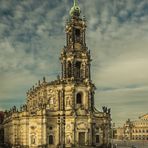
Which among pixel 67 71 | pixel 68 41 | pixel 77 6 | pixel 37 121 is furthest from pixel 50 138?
pixel 77 6

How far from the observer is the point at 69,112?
226 feet

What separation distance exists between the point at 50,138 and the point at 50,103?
6.85 metres

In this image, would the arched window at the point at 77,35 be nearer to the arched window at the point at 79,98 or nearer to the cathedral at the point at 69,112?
the cathedral at the point at 69,112

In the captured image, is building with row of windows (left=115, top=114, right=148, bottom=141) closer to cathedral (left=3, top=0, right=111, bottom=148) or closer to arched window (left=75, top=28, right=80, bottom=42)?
cathedral (left=3, top=0, right=111, bottom=148)

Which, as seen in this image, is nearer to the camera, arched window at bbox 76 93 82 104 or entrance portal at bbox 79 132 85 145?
entrance portal at bbox 79 132 85 145

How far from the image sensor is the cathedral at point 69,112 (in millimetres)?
67750

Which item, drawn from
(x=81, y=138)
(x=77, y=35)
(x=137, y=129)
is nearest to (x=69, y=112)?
(x=81, y=138)

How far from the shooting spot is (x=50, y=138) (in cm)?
6806

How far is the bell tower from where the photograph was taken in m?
72.0

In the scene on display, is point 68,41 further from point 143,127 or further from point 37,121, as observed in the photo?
point 143,127

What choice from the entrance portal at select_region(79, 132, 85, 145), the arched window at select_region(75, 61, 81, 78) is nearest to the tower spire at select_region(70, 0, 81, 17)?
the arched window at select_region(75, 61, 81, 78)

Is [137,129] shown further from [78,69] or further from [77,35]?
[77,35]

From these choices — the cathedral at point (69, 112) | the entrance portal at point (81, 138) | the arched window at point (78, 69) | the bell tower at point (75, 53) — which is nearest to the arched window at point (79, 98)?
the cathedral at point (69, 112)

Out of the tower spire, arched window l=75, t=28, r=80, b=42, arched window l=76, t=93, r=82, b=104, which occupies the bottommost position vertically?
arched window l=76, t=93, r=82, b=104
